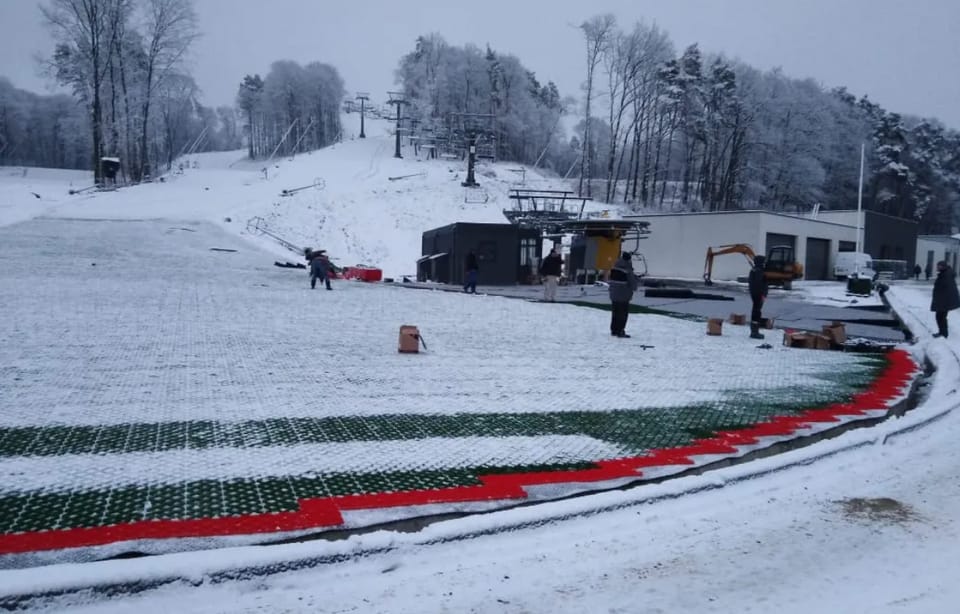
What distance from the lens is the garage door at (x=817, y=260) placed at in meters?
40.0

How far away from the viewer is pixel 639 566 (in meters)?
3.34

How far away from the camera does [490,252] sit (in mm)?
27812

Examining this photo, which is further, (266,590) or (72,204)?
(72,204)

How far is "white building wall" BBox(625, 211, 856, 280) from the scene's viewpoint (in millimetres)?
35312

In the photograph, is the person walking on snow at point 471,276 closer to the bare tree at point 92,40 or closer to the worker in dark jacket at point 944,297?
the worker in dark jacket at point 944,297

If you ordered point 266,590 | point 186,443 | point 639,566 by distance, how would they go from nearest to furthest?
point 266,590, point 639,566, point 186,443

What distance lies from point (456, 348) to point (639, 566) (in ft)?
22.6

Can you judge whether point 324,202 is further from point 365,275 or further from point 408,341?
point 408,341

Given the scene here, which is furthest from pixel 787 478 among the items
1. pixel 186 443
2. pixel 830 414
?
pixel 186 443

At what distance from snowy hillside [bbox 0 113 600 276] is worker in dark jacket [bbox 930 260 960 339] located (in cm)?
2411

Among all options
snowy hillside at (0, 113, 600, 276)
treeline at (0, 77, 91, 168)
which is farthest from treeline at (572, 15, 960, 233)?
treeline at (0, 77, 91, 168)

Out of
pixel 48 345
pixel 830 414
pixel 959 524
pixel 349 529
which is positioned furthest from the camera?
pixel 48 345

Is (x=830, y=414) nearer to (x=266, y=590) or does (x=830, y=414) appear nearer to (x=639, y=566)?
(x=639, y=566)

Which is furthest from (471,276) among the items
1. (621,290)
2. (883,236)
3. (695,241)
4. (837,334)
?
(883,236)
